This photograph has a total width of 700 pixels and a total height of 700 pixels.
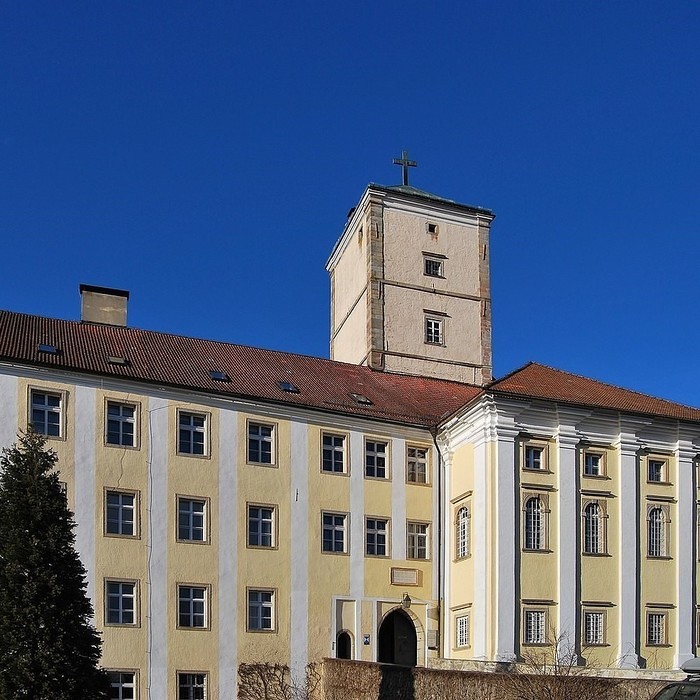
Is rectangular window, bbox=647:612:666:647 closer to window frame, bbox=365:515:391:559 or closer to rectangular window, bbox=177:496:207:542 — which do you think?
window frame, bbox=365:515:391:559

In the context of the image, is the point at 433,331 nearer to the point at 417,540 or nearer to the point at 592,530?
the point at 417,540

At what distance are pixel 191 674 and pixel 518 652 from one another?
990 cm

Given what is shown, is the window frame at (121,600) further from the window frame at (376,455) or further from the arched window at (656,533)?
the arched window at (656,533)

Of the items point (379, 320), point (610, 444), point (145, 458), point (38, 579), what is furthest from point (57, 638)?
point (379, 320)

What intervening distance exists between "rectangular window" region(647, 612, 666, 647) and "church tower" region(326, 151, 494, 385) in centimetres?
1334

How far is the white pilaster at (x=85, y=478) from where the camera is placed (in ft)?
99.8

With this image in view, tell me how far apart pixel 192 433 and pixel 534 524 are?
36.7 ft

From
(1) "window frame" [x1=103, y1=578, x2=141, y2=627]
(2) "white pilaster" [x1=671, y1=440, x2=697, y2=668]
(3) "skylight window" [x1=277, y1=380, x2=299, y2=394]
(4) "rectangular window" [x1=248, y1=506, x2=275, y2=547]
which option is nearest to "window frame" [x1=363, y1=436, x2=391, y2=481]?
(3) "skylight window" [x1=277, y1=380, x2=299, y2=394]

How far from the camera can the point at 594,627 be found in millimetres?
32875

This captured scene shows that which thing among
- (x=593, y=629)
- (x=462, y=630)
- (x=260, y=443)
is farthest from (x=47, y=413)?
(x=593, y=629)

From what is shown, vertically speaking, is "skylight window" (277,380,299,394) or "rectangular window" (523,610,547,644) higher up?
"skylight window" (277,380,299,394)

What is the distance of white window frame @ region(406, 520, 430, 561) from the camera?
35562mm

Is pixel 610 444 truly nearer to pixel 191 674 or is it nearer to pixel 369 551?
pixel 369 551

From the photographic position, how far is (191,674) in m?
31.3
